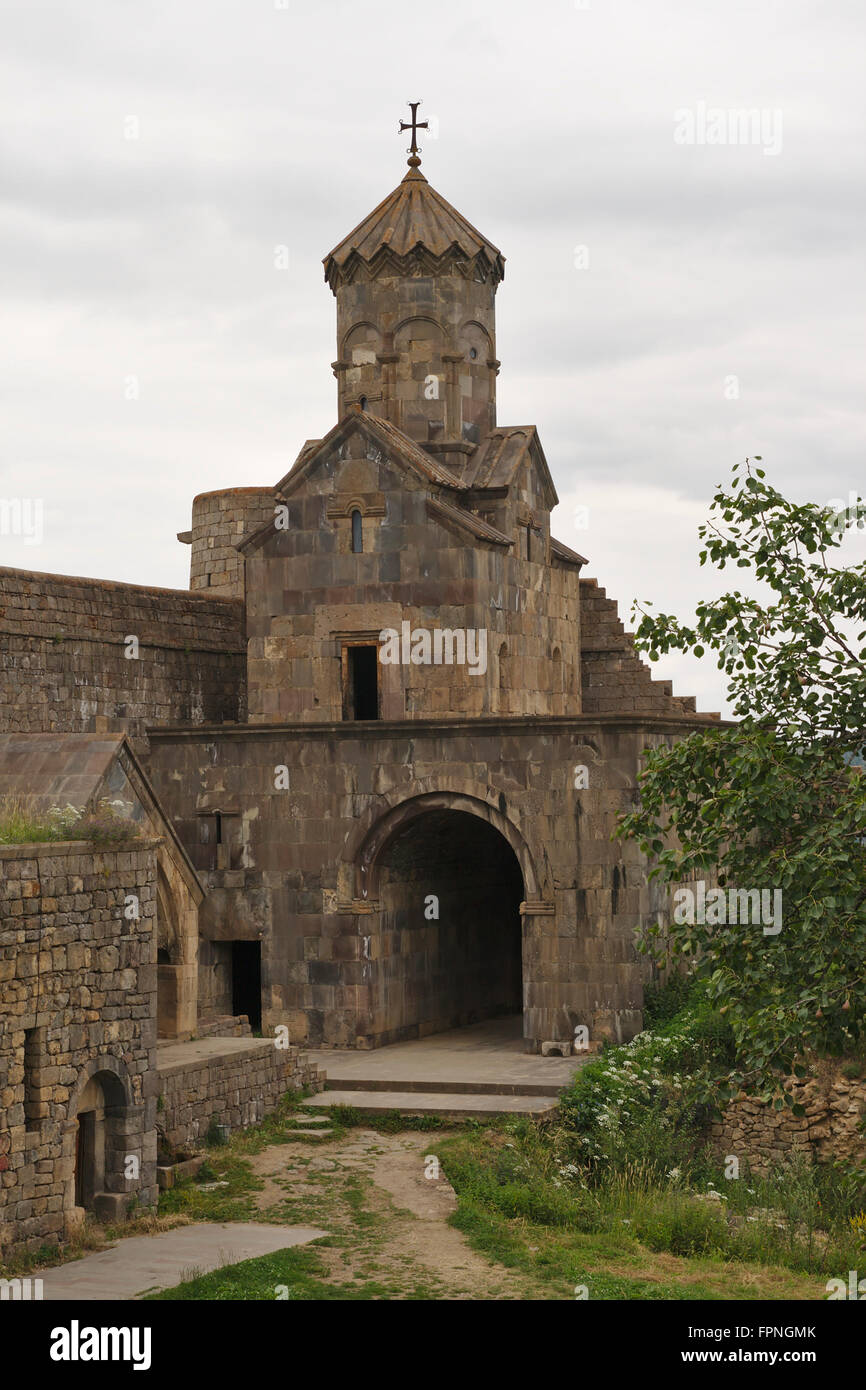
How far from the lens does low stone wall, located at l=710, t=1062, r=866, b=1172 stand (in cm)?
2006

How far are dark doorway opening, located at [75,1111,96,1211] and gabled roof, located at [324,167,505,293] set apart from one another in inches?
595

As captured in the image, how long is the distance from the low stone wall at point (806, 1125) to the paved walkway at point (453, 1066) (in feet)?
6.35

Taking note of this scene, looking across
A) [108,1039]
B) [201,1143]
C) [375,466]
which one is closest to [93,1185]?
[108,1039]

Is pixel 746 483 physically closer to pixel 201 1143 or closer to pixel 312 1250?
pixel 312 1250

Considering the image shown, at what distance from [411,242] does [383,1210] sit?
15.4 m

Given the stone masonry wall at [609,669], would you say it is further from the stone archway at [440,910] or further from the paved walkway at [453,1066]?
the paved walkway at [453,1066]

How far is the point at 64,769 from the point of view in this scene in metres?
18.0

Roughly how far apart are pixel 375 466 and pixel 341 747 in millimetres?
4395

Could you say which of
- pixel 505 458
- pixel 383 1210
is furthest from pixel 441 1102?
pixel 505 458

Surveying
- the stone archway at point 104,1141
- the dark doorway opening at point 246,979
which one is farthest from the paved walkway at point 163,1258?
the dark doorway opening at point 246,979

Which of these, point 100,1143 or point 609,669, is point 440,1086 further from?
point 609,669

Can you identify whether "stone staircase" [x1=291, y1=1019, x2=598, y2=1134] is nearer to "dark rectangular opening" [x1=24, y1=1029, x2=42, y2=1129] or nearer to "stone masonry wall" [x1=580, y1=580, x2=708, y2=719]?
"dark rectangular opening" [x1=24, y1=1029, x2=42, y2=1129]

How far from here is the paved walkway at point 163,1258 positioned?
1304 cm

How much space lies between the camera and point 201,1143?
58.5 feet
